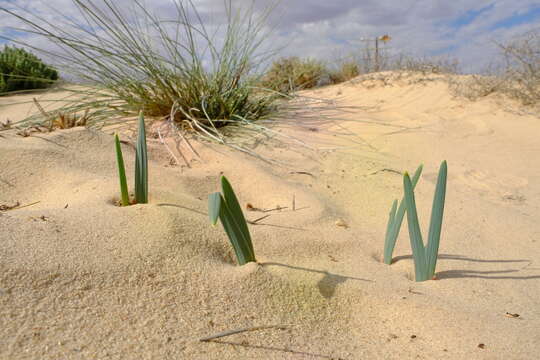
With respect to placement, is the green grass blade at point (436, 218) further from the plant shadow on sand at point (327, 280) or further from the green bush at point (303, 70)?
the green bush at point (303, 70)

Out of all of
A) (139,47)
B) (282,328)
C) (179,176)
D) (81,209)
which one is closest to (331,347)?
(282,328)

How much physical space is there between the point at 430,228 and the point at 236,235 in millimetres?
519

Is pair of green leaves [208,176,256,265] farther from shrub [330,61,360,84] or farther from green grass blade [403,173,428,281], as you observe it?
shrub [330,61,360,84]

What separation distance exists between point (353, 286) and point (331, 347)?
0.24 m

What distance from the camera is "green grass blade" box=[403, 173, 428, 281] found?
112cm

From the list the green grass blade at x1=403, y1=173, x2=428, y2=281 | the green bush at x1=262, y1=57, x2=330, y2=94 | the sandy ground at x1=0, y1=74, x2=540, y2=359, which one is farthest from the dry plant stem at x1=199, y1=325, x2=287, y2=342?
the green bush at x1=262, y1=57, x2=330, y2=94

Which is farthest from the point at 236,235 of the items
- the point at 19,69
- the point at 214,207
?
the point at 19,69

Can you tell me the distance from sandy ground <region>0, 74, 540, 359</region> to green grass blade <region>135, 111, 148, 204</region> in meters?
0.05

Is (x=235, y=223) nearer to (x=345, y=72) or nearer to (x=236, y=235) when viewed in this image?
(x=236, y=235)

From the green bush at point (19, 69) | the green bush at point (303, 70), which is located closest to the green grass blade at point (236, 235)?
the green bush at point (19, 69)

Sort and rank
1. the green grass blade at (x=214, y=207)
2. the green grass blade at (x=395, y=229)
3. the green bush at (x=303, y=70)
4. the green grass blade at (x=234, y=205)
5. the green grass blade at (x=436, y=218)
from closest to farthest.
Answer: the green grass blade at (x=214, y=207) < the green grass blade at (x=234, y=205) < the green grass blade at (x=436, y=218) < the green grass blade at (x=395, y=229) < the green bush at (x=303, y=70)

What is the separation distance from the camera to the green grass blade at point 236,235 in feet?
3.28

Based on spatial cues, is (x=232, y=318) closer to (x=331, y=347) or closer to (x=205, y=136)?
(x=331, y=347)

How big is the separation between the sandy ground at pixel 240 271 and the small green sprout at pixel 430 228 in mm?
59
